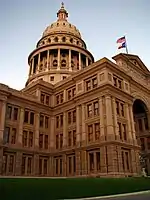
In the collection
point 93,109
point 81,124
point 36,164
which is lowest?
point 36,164

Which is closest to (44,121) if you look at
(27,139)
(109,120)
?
(27,139)

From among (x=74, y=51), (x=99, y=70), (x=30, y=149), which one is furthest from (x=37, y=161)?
(x=74, y=51)

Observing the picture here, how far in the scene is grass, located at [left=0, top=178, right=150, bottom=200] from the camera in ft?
41.4

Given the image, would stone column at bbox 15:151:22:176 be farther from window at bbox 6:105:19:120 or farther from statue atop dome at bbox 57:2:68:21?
statue atop dome at bbox 57:2:68:21

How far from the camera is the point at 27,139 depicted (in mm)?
38844

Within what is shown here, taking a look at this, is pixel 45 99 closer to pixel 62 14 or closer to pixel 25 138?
pixel 25 138

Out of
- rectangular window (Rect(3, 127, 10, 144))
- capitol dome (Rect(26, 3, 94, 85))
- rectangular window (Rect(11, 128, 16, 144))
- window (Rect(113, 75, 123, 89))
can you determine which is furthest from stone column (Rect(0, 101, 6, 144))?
capitol dome (Rect(26, 3, 94, 85))

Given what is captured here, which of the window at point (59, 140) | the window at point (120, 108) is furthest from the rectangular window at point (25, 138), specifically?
the window at point (120, 108)

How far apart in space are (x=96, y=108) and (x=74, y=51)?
37408 millimetres

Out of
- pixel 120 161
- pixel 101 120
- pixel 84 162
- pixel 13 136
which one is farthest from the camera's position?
pixel 13 136

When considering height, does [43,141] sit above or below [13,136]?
below

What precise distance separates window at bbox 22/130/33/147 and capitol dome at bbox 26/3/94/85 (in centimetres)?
2505

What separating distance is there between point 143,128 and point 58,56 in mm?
33942

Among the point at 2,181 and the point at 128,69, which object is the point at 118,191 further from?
the point at 128,69
